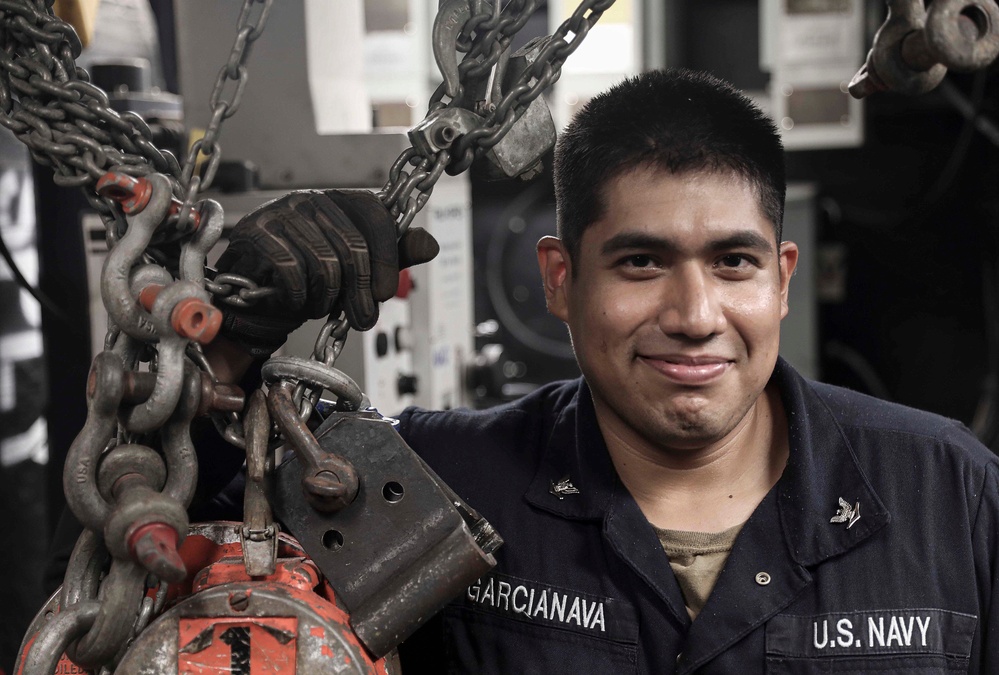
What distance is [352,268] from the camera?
101 centimetres

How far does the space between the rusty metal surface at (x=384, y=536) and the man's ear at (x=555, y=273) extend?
520mm

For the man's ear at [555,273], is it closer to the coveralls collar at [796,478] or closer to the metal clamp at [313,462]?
the coveralls collar at [796,478]

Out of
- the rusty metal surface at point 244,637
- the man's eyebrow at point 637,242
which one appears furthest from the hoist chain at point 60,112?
the man's eyebrow at point 637,242

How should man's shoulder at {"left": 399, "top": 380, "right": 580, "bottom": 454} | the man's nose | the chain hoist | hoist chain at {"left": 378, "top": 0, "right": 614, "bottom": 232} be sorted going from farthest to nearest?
man's shoulder at {"left": 399, "top": 380, "right": 580, "bottom": 454} → the man's nose → hoist chain at {"left": 378, "top": 0, "right": 614, "bottom": 232} → the chain hoist

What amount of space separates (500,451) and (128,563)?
2.13 feet

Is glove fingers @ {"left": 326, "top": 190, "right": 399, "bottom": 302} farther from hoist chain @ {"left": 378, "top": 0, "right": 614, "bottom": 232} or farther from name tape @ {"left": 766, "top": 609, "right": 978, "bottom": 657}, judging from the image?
name tape @ {"left": 766, "top": 609, "right": 978, "bottom": 657}

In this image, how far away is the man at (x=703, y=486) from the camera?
123cm

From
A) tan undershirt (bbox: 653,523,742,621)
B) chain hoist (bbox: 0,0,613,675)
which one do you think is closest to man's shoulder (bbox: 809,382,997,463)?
tan undershirt (bbox: 653,523,742,621)

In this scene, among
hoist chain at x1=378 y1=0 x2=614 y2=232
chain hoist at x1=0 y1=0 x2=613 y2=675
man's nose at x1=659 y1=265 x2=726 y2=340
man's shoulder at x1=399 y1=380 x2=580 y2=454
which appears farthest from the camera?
man's shoulder at x1=399 y1=380 x2=580 y2=454

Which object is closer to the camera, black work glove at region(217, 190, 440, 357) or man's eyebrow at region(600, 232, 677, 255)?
black work glove at region(217, 190, 440, 357)

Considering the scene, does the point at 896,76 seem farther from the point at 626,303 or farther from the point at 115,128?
the point at 115,128

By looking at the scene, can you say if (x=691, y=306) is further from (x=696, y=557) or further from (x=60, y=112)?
(x=60, y=112)

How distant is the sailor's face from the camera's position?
1.24m

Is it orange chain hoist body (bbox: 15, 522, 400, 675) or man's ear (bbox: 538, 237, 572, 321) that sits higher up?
man's ear (bbox: 538, 237, 572, 321)
